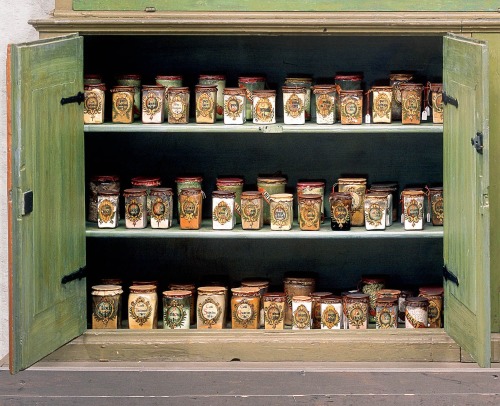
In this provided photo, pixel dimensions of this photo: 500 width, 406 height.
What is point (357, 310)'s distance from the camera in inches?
189

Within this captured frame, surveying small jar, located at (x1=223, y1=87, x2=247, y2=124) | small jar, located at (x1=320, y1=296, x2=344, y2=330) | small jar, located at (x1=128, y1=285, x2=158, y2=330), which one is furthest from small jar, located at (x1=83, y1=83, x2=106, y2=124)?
small jar, located at (x1=320, y1=296, x2=344, y2=330)

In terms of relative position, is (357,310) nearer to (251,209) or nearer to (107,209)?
(251,209)

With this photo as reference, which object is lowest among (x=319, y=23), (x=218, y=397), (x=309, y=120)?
(x=218, y=397)

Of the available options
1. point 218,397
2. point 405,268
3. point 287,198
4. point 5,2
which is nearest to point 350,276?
point 405,268

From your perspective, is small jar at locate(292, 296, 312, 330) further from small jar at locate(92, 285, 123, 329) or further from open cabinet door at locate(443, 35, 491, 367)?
small jar at locate(92, 285, 123, 329)

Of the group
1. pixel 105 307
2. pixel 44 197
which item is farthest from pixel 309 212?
pixel 44 197

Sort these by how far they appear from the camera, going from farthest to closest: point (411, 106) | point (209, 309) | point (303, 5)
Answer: point (209, 309) → point (411, 106) → point (303, 5)

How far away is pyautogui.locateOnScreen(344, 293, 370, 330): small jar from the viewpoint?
15.8 ft

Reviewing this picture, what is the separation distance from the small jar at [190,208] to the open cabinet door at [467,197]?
956 millimetres

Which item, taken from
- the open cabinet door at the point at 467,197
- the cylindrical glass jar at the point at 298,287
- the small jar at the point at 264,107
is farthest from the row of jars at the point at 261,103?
the cylindrical glass jar at the point at 298,287

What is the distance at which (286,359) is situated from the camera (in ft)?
15.6

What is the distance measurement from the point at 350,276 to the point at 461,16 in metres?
1.23

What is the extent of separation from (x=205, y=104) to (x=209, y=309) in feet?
2.65

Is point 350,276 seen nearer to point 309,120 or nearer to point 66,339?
point 309,120
